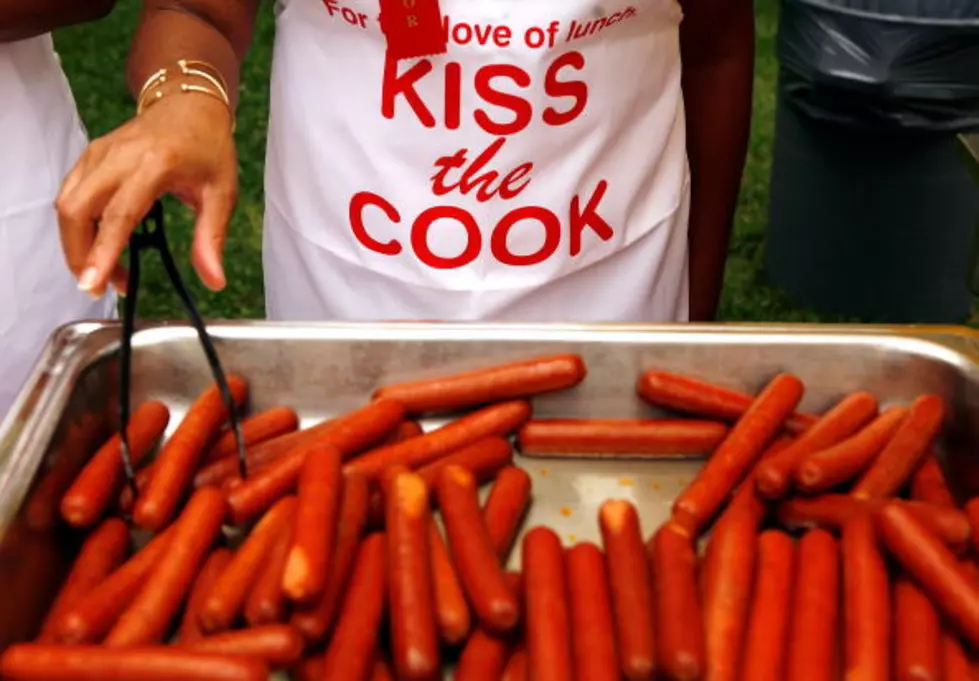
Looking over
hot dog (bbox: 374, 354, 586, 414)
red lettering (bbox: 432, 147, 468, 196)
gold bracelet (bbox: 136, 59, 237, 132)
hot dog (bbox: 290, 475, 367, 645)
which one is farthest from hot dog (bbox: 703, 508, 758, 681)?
gold bracelet (bbox: 136, 59, 237, 132)

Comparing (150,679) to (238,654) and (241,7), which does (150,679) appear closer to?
(238,654)

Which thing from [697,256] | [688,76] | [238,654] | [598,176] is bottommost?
[238,654]

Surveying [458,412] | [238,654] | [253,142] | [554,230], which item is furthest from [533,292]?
[253,142]

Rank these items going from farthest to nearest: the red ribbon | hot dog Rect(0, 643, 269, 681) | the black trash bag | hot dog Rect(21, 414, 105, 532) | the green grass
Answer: the green grass
the black trash bag
the red ribbon
hot dog Rect(21, 414, 105, 532)
hot dog Rect(0, 643, 269, 681)

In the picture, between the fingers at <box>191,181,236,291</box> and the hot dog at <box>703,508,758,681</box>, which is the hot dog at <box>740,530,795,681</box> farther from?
the fingers at <box>191,181,236,291</box>

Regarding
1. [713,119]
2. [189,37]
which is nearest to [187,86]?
[189,37]

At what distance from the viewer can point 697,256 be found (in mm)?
2062

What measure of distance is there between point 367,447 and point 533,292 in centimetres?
42

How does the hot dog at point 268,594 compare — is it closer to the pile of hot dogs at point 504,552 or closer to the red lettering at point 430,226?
the pile of hot dogs at point 504,552

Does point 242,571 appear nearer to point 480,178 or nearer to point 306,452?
point 306,452

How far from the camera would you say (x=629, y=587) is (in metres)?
1.23

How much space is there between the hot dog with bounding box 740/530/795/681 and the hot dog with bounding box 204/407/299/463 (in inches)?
22.7

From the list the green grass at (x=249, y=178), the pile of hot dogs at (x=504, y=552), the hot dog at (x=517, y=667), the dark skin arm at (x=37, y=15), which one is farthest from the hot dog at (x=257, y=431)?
the green grass at (x=249, y=178)

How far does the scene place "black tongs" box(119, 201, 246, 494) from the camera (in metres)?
1.23
